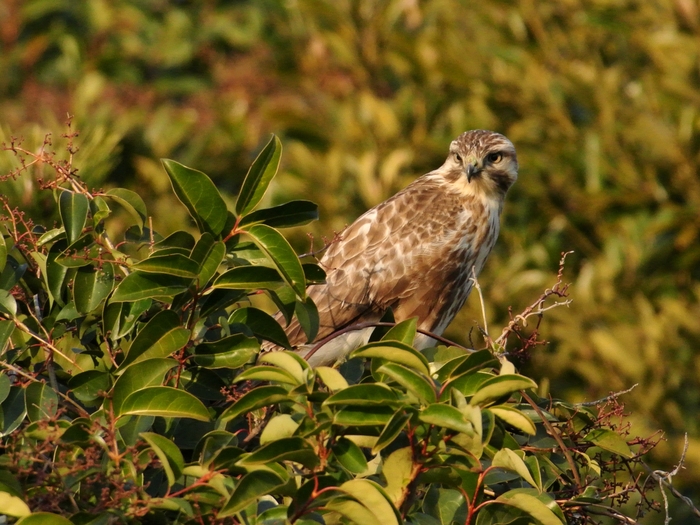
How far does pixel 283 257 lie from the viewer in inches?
97.4

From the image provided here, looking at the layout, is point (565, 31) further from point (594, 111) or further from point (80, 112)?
point (80, 112)

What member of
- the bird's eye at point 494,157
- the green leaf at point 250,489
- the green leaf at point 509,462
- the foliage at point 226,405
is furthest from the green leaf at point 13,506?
the bird's eye at point 494,157

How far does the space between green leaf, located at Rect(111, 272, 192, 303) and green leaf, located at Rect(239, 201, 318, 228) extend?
0.24 m

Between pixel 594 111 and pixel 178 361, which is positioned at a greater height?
pixel 178 361

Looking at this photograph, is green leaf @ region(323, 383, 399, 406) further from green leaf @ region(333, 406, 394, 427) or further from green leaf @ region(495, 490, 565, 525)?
green leaf @ region(495, 490, 565, 525)

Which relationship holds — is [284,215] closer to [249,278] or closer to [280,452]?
[249,278]

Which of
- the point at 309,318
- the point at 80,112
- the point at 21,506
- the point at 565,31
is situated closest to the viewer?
the point at 21,506

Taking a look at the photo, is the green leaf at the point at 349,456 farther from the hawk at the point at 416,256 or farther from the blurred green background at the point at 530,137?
the blurred green background at the point at 530,137

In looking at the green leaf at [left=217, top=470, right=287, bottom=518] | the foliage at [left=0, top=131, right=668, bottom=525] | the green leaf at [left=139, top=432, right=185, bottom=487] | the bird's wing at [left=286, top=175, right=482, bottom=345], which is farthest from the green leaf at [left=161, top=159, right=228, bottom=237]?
the bird's wing at [left=286, top=175, right=482, bottom=345]

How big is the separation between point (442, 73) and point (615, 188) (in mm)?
1612

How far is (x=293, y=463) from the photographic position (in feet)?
7.76

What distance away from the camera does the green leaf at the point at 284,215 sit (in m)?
2.60

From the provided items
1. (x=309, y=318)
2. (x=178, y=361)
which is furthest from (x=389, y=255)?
(x=178, y=361)

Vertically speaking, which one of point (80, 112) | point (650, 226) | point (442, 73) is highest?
point (80, 112)
